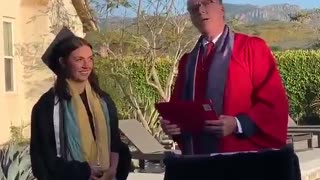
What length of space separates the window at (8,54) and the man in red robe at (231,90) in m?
12.2

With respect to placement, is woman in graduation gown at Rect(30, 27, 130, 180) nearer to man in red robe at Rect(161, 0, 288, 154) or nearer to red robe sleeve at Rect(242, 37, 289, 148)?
man in red robe at Rect(161, 0, 288, 154)

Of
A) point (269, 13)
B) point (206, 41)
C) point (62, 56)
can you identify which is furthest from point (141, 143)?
point (269, 13)

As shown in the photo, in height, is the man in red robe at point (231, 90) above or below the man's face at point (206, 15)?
below

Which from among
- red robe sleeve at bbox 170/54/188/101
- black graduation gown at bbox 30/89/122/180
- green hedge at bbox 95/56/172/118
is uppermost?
red robe sleeve at bbox 170/54/188/101

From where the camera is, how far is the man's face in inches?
152

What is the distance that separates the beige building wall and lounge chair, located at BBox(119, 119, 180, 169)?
3.77m

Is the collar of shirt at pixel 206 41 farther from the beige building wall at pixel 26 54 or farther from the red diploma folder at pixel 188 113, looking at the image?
the beige building wall at pixel 26 54

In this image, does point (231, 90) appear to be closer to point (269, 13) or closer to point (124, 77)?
point (124, 77)

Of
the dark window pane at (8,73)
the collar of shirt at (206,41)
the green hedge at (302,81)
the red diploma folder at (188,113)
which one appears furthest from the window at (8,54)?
the red diploma folder at (188,113)

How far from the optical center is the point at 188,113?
3.71 m

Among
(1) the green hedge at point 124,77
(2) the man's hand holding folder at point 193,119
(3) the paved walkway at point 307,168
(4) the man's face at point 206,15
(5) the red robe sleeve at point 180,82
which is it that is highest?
(4) the man's face at point 206,15

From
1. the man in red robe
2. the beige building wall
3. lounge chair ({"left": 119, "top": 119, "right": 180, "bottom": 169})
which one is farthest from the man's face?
the beige building wall

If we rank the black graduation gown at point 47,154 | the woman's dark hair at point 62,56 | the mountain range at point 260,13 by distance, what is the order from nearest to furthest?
the black graduation gown at point 47,154 < the woman's dark hair at point 62,56 < the mountain range at point 260,13

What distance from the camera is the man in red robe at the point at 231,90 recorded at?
3740 mm
